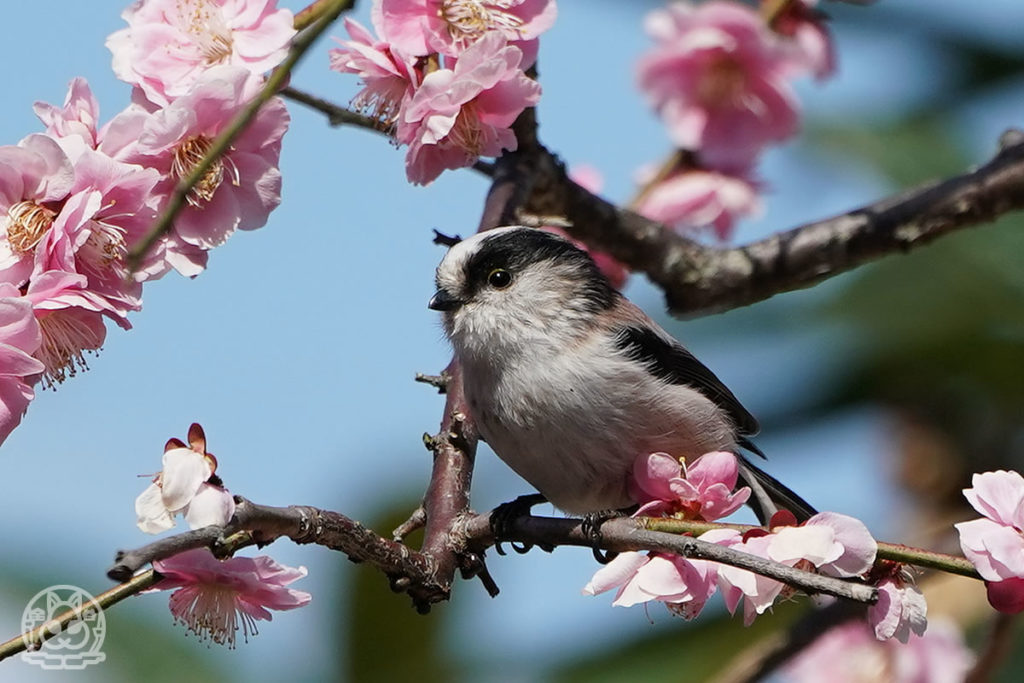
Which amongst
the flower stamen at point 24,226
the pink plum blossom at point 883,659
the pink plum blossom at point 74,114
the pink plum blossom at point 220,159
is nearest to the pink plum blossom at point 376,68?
the pink plum blossom at point 220,159

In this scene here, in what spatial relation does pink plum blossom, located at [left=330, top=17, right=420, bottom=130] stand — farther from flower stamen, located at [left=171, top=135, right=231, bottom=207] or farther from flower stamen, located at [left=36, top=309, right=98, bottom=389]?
flower stamen, located at [left=36, top=309, right=98, bottom=389]

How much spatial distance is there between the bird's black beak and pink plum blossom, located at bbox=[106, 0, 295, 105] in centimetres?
87

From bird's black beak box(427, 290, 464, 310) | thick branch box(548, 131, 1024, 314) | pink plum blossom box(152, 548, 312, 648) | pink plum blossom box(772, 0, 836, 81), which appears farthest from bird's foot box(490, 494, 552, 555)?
pink plum blossom box(772, 0, 836, 81)

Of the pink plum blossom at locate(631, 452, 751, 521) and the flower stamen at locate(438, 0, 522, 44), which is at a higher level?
the flower stamen at locate(438, 0, 522, 44)

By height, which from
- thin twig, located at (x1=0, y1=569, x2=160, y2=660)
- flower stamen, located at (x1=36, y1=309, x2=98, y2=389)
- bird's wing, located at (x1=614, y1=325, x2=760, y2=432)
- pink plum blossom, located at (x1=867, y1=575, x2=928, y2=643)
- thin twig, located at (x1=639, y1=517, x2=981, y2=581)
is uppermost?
flower stamen, located at (x1=36, y1=309, x2=98, y2=389)

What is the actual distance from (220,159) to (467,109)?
41 cm

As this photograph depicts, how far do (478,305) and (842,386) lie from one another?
118 inches

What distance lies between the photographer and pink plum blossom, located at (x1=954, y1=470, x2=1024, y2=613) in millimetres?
1463

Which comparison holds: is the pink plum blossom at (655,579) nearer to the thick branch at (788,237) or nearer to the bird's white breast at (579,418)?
the bird's white breast at (579,418)

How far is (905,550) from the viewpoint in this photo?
1.43 meters

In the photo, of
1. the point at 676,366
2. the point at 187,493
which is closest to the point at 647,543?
the point at 187,493

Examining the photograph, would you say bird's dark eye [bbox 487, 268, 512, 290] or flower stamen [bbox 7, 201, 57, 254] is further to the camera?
bird's dark eye [bbox 487, 268, 512, 290]

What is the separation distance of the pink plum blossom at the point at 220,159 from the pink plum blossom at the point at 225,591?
1.46 feet

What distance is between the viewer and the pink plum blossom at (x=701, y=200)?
126 inches
